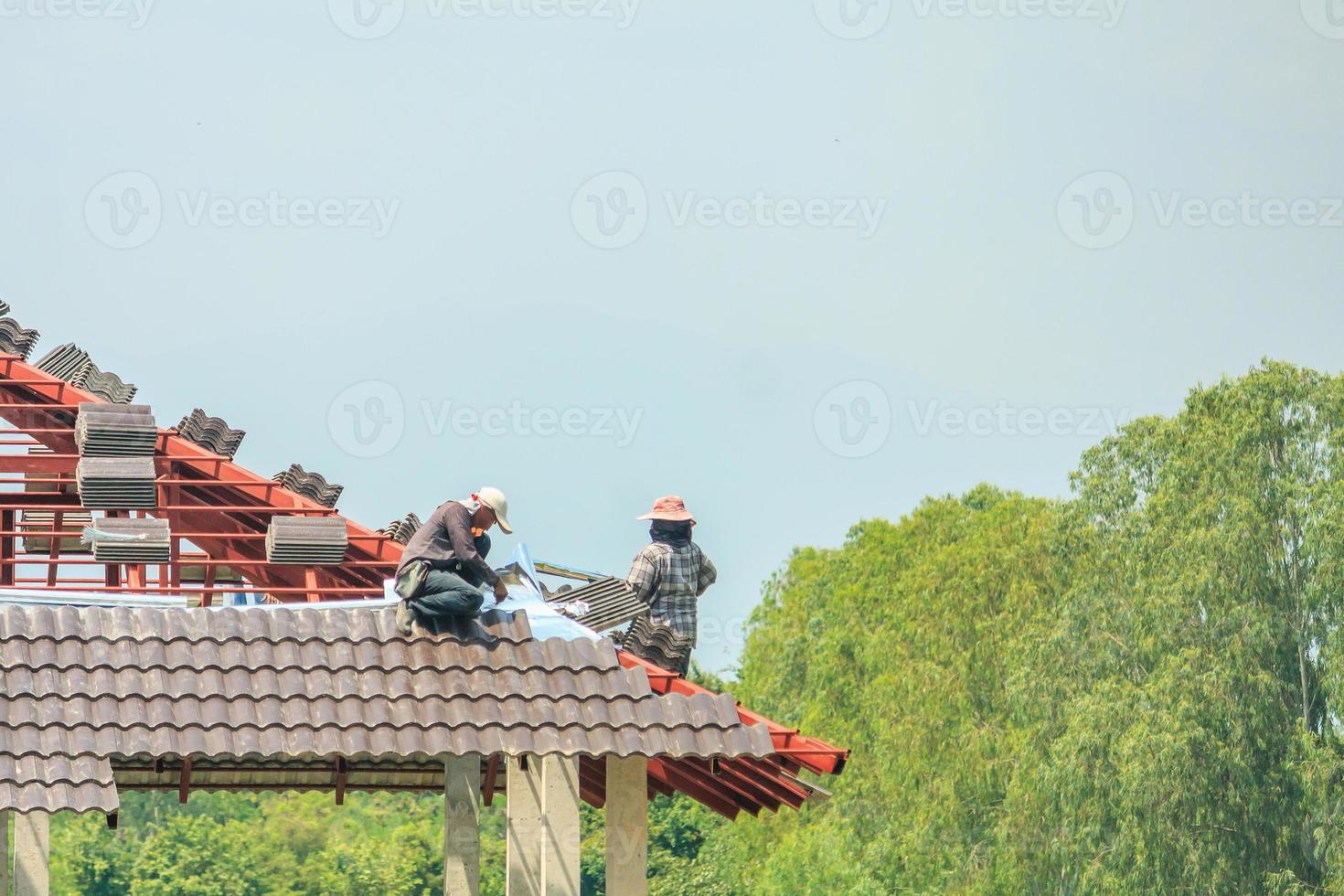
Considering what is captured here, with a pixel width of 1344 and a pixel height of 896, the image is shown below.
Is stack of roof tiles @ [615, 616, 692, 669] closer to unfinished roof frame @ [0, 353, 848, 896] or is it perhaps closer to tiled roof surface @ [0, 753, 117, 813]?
unfinished roof frame @ [0, 353, 848, 896]

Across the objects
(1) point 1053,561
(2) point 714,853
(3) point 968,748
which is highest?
(1) point 1053,561

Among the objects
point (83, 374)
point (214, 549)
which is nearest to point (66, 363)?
point (83, 374)

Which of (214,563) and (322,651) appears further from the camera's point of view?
(214,563)

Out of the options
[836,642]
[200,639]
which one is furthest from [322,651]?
[836,642]

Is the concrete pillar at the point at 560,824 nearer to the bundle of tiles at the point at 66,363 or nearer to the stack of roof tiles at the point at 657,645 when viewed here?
the stack of roof tiles at the point at 657,645

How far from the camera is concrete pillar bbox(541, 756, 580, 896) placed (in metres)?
17.3

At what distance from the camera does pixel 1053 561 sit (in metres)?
52.2

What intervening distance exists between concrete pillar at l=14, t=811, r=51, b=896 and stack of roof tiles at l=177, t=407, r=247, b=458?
248 inches

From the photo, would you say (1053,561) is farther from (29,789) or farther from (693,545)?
(29,789)

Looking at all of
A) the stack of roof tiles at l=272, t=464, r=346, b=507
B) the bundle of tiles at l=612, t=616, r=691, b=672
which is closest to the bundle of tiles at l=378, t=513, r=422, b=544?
the stack of roof tiles at l=272, t=464, r=346, b=507

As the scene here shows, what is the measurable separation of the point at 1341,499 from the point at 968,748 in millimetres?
11279

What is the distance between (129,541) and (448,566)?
3802 mm

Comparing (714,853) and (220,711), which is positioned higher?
(220,711)

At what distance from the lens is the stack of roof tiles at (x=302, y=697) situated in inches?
639
